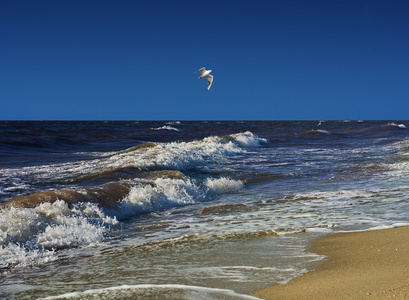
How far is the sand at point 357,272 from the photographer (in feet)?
10.5

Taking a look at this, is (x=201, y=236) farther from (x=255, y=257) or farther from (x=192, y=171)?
(x=192, y=171)

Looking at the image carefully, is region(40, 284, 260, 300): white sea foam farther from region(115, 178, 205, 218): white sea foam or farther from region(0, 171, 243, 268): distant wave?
region(115, 178, 205, 218): white sea foam

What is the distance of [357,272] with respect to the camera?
3709 mm

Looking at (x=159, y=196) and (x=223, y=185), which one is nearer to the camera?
(x=159, y=196)

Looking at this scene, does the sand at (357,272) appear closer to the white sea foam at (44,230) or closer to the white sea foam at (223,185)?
the white sea foam at (44,230)

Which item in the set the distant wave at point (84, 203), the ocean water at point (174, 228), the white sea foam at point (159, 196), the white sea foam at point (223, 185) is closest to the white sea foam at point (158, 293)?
the ocean water at point (174, 228)

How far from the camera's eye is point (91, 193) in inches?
317

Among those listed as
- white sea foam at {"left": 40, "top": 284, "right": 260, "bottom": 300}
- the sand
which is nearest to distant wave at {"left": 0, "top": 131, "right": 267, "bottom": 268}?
white sea foam at {"left": 40, "top": 284, "right": 260, "bottom": 300}

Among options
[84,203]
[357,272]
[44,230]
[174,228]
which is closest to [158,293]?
[357,272]

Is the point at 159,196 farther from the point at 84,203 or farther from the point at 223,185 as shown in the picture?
the point at 223,185

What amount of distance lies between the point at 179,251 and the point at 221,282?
1365 mm

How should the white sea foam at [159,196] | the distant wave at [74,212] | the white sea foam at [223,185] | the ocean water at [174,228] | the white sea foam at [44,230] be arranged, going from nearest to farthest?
the ocean water at [174,228] < the white sea foam at [44,230] < the distant wave at [74,212] < the white sea foam at [159,196] < the white sea foam at [223,185]

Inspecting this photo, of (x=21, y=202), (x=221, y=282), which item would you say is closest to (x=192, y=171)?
(x=21, y=202)

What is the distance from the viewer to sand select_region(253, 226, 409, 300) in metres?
3.20
